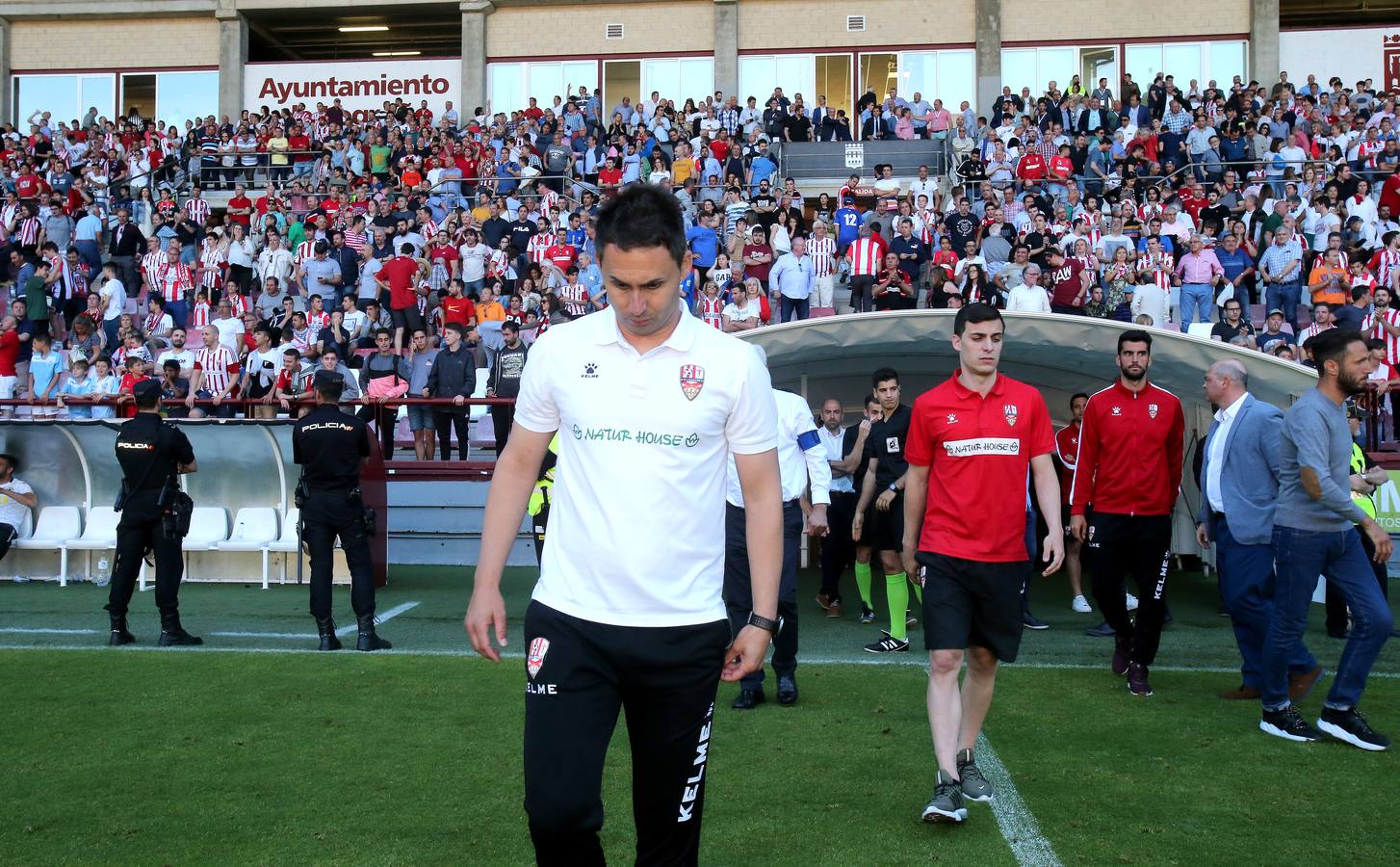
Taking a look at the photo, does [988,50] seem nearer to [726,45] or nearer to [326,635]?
[726,45]

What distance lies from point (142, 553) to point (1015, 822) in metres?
7.15

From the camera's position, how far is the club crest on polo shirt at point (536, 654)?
3.37 metres

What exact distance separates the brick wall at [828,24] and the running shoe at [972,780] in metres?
29.0

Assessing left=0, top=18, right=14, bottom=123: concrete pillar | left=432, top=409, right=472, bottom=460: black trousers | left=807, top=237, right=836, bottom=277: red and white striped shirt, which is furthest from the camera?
left=0, top=18, right=14, bottom=123: concrete pillar

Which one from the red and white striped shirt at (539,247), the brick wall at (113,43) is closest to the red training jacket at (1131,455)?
the red and white striped shirt at (539,247)

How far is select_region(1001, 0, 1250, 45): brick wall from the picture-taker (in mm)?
31172

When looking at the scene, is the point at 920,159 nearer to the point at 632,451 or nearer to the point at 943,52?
the point at 943,52

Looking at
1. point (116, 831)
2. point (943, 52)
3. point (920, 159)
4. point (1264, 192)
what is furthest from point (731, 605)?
point (943, 52)

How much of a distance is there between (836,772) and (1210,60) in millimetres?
29602

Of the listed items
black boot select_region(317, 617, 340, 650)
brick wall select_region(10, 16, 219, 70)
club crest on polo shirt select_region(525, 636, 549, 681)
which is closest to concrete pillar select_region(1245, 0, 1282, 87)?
brick wall select_region(10, 16, 219, 70)

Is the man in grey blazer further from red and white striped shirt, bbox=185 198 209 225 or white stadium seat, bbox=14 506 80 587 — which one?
red and white striped shirt, bbox=185 198 209 225

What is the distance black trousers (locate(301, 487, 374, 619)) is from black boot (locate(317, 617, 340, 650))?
45mm

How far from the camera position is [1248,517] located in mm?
7242

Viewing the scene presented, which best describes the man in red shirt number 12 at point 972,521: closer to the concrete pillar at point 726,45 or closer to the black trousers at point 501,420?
the black trousers at point 501,420
